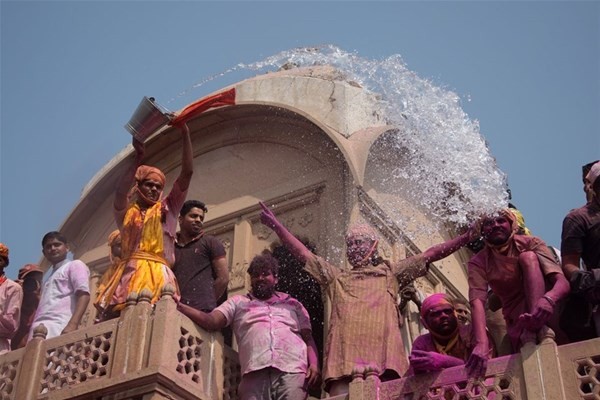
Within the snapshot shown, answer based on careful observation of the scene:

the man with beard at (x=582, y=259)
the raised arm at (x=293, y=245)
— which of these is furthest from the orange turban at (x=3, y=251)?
the man with beard at (x=582, y=259)

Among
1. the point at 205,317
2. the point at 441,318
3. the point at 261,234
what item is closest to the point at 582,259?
the point at 441,318

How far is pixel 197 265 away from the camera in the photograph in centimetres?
755

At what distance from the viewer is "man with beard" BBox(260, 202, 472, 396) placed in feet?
21.9

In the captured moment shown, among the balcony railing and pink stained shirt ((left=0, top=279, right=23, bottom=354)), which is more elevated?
pink stained shirt ((left=0, top=279, right=23, bottom=354))

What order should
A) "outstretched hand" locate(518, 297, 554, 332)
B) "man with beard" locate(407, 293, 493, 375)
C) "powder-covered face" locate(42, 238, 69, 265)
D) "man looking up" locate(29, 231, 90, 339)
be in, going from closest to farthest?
"outstretched hand" locate(518, 297, 554, 332) → "man with beard" locate(407, 293, 493, 375) → "man looking up" locate(29, 231, 90, 339) → "powder-covered face" locate(42, 238, 69, 265)

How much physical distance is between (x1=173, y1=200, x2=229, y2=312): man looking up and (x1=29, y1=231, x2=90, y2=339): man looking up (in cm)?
95

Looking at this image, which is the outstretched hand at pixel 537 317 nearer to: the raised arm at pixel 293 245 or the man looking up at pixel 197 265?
the raised arm at pixel 293 245

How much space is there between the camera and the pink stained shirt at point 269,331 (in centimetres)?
662

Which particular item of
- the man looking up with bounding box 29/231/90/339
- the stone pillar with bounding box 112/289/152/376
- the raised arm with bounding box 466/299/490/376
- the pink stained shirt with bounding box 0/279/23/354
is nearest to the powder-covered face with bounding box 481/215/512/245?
the raised arm with bounding box 466/299/490/376

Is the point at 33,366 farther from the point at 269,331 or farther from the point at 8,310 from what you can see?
the point at 269,331

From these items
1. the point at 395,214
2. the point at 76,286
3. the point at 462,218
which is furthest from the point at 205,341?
the point at 462,218

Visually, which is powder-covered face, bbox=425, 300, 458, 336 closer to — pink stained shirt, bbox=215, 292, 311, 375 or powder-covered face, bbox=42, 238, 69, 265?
pink stained shirt, bbox=215, 292, 311, 375

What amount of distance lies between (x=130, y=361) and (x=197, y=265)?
3.55 feet

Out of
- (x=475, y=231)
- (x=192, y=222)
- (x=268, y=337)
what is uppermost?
(x=192, y=222)
